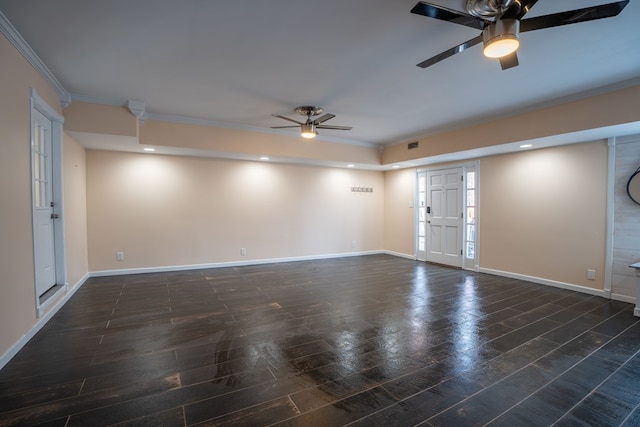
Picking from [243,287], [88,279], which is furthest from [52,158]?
[243,287]

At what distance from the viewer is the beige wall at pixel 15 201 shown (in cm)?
238

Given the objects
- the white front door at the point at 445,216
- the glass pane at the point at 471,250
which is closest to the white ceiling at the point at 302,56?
the white front door at the point at 445,216

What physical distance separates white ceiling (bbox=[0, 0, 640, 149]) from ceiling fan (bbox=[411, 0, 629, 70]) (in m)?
0.30

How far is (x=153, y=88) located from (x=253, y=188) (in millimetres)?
2891

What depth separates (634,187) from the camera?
390cm

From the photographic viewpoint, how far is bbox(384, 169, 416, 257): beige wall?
7.20 meters

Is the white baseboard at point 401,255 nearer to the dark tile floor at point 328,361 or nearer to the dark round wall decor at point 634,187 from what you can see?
the dark tile floor at point 328,361

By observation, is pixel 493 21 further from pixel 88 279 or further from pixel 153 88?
pixel 88 279

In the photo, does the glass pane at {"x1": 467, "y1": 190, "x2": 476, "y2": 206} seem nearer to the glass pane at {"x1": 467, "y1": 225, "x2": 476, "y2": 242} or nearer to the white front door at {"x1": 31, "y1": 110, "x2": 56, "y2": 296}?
the glass pane at {"x1": 467, "y1": 225, "x2": 476, "y2": 242}

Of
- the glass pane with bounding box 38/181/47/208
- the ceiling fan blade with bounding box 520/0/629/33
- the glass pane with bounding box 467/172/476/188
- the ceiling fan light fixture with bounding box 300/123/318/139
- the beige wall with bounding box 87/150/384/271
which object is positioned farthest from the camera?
the glass pane with bounding box 467/172/476/188

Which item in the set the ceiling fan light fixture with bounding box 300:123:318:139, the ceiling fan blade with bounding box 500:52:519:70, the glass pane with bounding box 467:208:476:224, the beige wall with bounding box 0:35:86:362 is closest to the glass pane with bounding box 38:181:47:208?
the beige wall with bounding box 0:35:86:362

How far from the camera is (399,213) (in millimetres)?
7520

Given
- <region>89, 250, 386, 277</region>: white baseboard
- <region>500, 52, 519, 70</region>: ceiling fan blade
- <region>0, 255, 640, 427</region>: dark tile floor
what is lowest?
<region>0, 255, 640, 427</region>: dark tile floor

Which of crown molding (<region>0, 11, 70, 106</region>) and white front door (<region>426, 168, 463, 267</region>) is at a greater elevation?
crown molding (<region>0, 11, 70, 106</region>)
